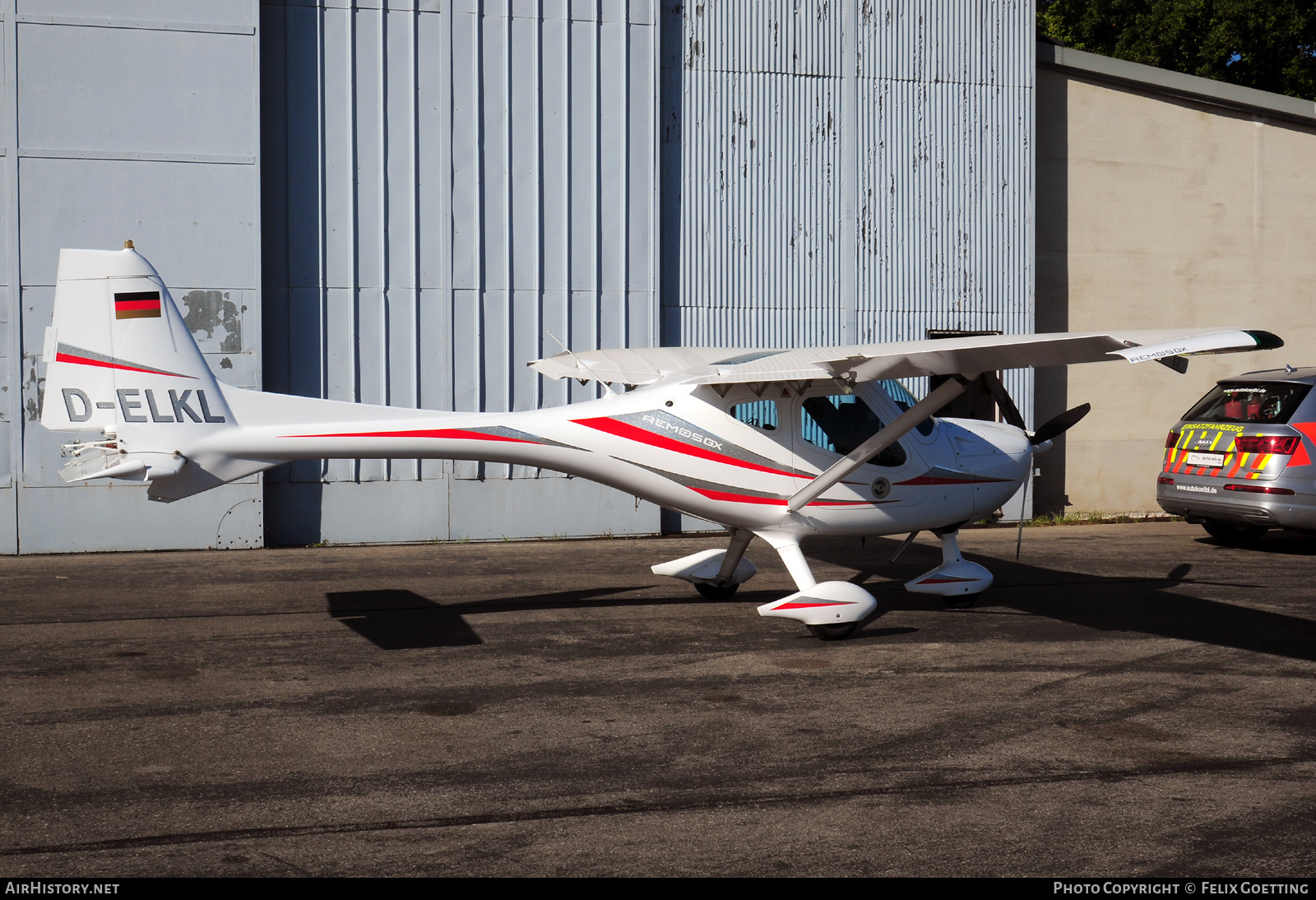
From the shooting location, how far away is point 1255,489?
504 inches

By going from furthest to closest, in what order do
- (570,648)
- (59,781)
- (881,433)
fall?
(881,433)
(570,648)
(59,781)

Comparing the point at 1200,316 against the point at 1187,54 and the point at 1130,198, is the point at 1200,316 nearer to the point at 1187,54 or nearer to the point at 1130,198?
the point at 1130,198

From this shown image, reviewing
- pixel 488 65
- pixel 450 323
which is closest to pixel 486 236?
pixel 450 323

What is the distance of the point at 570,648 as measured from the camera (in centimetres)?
832

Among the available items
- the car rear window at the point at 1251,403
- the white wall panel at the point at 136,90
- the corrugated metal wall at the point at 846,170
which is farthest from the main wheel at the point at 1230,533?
the white wall panel at the point at 136,90

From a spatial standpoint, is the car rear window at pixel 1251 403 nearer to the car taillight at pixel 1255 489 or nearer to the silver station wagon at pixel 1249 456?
the silver station wagon at pixel 1249 456

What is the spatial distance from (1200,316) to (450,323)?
39.4 feet

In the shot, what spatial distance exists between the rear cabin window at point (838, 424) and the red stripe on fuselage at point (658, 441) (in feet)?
1.31

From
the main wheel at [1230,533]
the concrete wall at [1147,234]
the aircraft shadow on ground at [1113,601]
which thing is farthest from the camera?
the concrete wall at [1147,234]

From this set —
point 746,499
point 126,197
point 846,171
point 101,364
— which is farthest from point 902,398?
point 126,197

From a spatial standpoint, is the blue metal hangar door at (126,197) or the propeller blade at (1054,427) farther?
the blue metal hangar door at (126,197)

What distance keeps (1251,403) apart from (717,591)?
7.62 m

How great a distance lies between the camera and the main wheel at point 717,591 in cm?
1040

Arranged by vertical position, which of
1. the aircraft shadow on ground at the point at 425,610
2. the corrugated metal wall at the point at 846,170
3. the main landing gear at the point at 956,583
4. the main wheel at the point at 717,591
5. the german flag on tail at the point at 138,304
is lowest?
the aircraft shadow on ground at the point at 425,610
